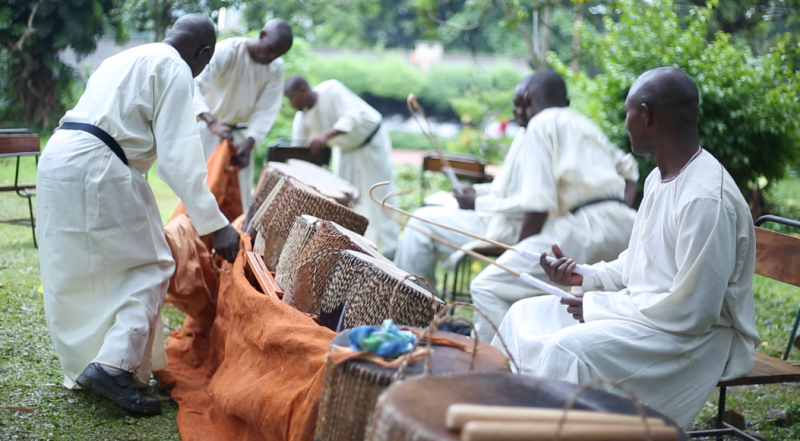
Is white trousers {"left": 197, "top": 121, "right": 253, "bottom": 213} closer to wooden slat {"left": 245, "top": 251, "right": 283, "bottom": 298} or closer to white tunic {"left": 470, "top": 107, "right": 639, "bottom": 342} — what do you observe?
wooden slat {"left": 245, "top": 251, "right": 283, "bottom": 298}

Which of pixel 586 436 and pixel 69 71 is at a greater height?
pixel 586 436

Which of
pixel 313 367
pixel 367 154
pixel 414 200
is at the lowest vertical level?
pixel 414 200

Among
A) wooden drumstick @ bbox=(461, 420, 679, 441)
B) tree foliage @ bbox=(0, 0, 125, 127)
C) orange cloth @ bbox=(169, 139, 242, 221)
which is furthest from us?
tree foliage @ bbox=(0, 0, 125, 127)

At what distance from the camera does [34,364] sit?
378 centimetres

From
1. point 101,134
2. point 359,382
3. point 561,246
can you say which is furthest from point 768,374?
point 101,134

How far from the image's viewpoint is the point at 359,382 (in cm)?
203

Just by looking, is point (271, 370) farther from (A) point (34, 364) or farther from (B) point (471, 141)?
(B) point (471, 141)

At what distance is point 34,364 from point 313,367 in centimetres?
198

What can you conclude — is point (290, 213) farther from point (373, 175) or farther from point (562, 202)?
point (373, 175)

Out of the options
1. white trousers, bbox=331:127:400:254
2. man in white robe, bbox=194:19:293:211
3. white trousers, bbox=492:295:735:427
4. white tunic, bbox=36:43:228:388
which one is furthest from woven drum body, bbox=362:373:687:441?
white trousers, bbox=331:127:400:254

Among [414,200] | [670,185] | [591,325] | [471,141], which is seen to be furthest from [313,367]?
[471,141]

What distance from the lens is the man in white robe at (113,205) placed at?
3289mm

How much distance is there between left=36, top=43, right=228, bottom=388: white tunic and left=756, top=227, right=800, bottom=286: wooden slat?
2.60 m

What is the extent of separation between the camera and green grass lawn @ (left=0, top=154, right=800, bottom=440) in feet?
10.4
